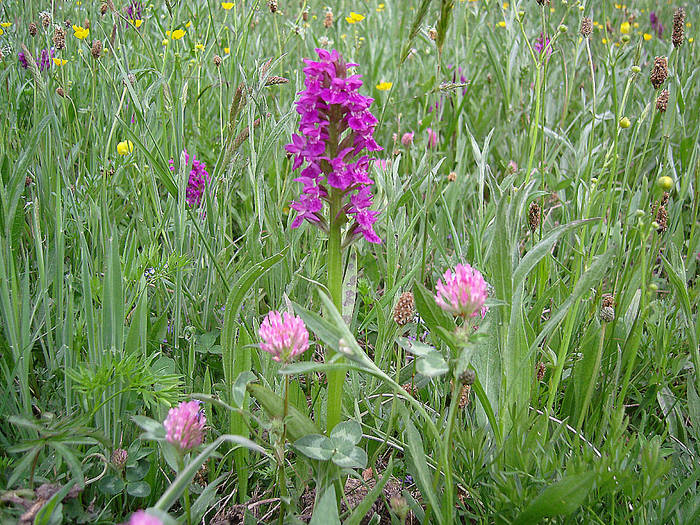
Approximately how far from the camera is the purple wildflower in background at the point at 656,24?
4.88m

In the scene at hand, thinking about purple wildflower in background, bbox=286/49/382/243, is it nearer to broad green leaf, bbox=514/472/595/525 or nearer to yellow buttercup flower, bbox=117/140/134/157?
broad green leaf, bbox=514/472/595/525

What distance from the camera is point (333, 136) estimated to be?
1151mm

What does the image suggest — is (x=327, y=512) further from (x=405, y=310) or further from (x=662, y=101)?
(x=662, y=101)

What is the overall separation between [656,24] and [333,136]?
494cm

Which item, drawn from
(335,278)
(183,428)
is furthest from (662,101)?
(183,428)

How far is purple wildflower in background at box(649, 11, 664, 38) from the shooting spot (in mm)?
4878

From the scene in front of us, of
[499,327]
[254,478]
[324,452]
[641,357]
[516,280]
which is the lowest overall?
[254,478]

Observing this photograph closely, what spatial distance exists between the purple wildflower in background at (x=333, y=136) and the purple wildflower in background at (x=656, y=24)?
4714mm

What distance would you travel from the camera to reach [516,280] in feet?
3.93

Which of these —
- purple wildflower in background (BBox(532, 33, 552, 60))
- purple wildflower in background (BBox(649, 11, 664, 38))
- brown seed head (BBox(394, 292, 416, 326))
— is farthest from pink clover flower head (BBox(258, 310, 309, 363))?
purple wildflower in background (BBox(649, 11, 664, 38))

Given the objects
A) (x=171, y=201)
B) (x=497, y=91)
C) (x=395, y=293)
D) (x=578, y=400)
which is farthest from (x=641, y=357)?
(x=497, y=91)

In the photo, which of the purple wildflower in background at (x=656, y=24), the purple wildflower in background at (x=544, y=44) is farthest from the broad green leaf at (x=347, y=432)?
the purple wildflower in background at (x=656, y=24)

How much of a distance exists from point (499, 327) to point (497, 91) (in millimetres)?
2386

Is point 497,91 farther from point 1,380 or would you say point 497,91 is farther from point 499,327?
point 1,380
